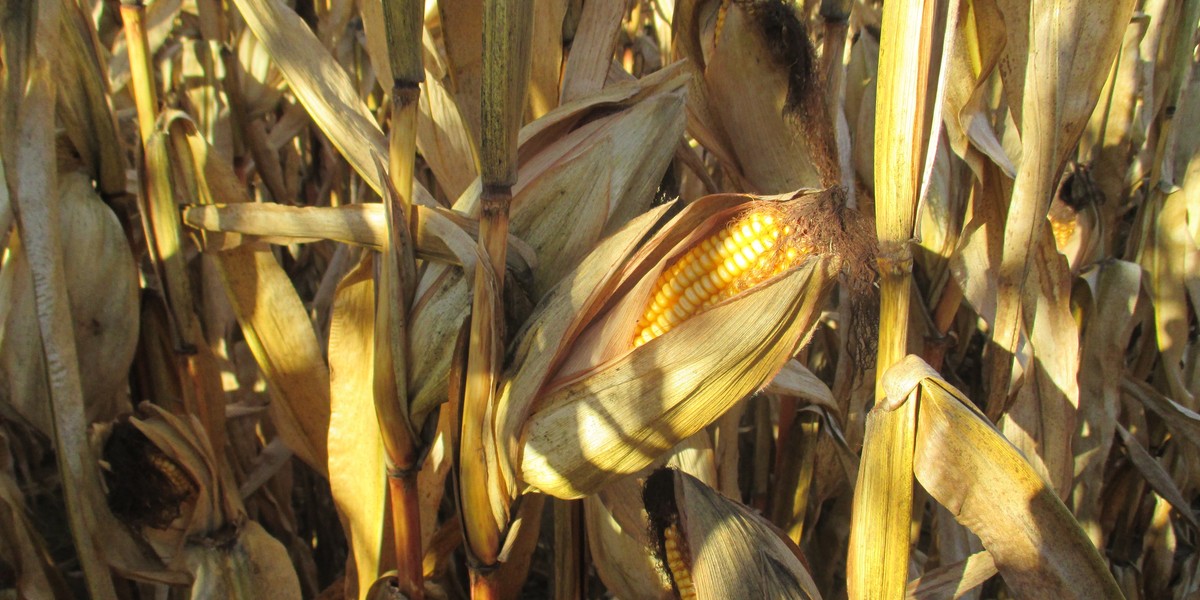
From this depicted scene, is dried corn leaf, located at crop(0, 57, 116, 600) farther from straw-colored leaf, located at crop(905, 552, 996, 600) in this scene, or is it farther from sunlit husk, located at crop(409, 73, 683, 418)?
straw-colored leaf, located at crop(905, 552, 996, 600)

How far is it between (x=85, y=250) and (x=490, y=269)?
738 mm

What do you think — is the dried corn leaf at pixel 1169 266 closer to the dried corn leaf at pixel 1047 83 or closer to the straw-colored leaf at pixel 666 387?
the dried corn leaf at pixel 1047 83

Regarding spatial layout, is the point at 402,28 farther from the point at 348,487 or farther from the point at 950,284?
the point at 950,284

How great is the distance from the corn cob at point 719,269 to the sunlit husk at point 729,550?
0.20 metres

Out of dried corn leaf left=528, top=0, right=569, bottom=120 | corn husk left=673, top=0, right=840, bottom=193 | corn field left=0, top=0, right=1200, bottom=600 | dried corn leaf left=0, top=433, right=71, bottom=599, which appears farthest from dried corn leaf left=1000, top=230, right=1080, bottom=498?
dried corn leaf left=0, top=433, right=71, bottom=599

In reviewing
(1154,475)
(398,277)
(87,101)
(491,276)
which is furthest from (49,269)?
(1154,475)

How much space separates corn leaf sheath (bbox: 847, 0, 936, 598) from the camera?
660 millimetres

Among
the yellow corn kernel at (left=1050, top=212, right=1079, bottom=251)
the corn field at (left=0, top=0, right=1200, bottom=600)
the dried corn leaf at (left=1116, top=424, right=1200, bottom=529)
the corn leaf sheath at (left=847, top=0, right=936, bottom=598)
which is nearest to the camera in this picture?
the corn leaf sheath at (left=847, top=0, right=936, bottom=598)

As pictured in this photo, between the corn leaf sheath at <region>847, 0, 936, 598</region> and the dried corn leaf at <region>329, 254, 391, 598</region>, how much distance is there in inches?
21.8

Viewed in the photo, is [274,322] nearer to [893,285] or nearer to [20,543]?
[20,543]

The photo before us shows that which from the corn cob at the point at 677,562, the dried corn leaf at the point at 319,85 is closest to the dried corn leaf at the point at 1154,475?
the corn cob at the point at 677,562

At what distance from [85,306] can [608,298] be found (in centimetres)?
80

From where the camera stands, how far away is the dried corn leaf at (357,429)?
3.29 feet

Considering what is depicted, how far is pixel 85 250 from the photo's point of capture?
120 centimetres
